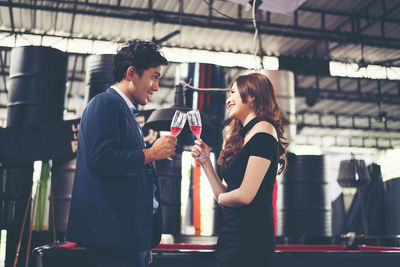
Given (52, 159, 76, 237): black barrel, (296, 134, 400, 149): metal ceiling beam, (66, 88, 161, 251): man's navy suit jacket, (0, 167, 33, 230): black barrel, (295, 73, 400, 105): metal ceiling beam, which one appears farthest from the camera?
(296, 134, 400, 149): metal ceiling beam

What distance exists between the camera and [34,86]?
364 centimetres

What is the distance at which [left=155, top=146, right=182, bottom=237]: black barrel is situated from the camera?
3.52 metres

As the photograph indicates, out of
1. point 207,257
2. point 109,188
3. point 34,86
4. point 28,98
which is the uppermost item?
point 34,86

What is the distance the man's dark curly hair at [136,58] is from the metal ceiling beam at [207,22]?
6551 millimetres

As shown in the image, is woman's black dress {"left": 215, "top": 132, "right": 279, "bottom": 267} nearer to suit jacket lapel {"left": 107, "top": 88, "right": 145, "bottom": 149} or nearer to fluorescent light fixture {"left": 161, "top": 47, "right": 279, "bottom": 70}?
suit jacket lapel {"left": 107, "top": 88, "right": 145, "bottom": 149}

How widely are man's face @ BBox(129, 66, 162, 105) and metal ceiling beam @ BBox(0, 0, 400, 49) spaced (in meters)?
6.58

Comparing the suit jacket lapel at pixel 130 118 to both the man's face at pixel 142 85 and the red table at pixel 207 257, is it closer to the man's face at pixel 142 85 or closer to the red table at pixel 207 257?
the man's face at pixel 142 85

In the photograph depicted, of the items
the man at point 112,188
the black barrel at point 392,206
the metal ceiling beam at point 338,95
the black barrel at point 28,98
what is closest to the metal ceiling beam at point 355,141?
the metal ceiling beam at point 338,95

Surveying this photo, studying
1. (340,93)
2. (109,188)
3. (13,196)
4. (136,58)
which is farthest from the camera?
(340,93)

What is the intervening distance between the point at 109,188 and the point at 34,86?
2.70m

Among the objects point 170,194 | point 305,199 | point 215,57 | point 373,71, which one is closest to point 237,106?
point 170,194

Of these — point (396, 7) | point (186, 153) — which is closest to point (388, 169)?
point (186, 153)

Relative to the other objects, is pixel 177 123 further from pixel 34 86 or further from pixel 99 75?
pixel 34 86

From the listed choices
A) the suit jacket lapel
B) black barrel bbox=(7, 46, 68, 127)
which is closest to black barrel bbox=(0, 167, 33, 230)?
black barrel bbox=(7, 46, 68, 127)
